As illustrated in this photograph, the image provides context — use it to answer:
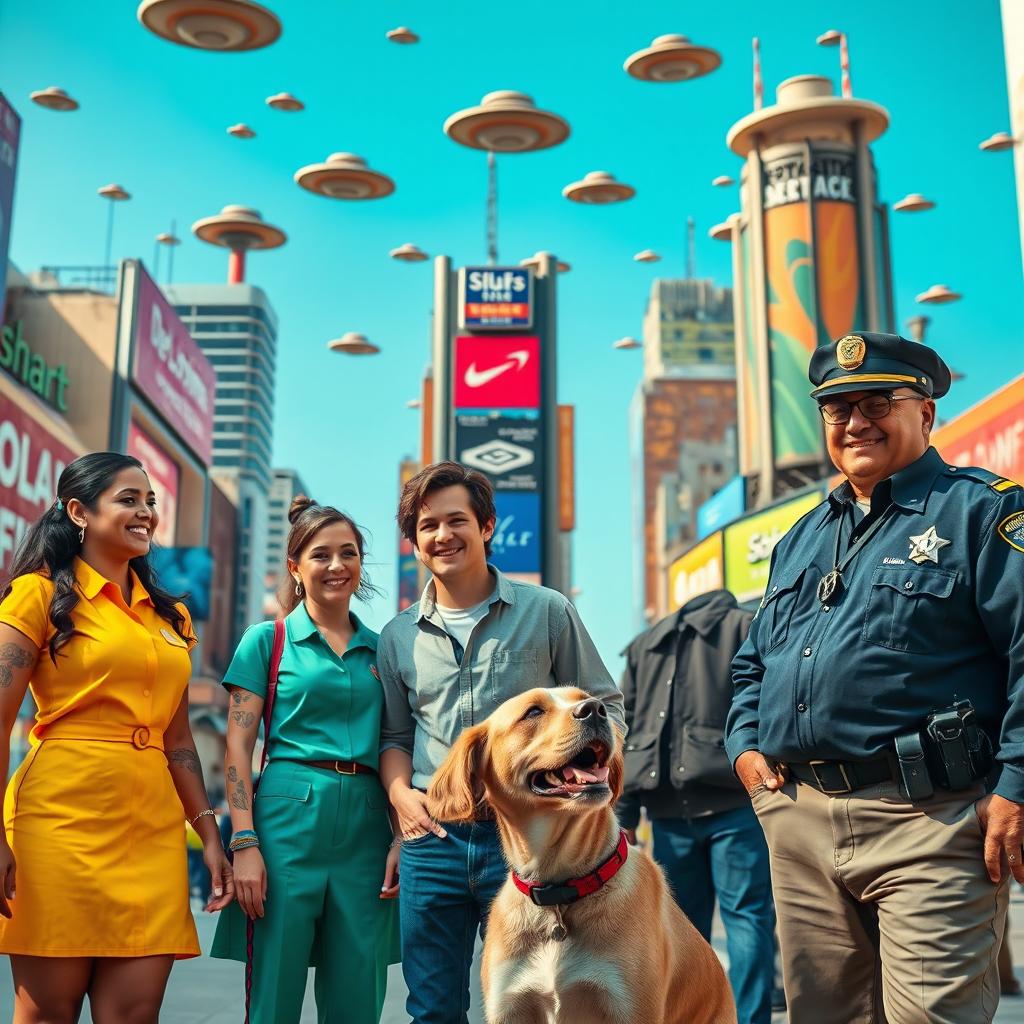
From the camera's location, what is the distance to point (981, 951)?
11.1ft

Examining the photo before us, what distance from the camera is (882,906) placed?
3.57m

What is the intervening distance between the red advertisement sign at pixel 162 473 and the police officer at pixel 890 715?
1435 inches

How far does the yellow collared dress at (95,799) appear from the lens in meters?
4.00

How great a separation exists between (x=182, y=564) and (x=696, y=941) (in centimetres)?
3704

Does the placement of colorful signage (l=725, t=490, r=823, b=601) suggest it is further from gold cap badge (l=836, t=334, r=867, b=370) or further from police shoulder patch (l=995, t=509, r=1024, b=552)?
police shoulder patch (l=995, t=509, r=1024, b=552)

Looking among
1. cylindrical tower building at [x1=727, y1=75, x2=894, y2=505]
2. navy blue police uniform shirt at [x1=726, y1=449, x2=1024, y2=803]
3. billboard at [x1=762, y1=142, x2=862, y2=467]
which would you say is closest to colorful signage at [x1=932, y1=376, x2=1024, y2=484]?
navy blue police uniform shirt at [x1=726, y1=449, x2=1024, y2=803]

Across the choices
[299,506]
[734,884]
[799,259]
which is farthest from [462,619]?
[799,259]

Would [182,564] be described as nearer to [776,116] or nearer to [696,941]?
[776,116]

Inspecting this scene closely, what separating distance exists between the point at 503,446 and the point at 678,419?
11657cm

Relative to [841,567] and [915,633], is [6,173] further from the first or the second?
[915,633]

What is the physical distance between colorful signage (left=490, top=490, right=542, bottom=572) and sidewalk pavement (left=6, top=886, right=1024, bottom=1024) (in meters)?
14.0

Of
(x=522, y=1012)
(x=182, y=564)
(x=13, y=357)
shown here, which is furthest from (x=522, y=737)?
(x=182, y=564)

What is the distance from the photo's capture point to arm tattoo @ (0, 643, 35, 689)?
4043 millimetres

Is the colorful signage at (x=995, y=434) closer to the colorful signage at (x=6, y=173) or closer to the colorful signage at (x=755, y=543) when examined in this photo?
the colorful signage at (x=755, y=543)
